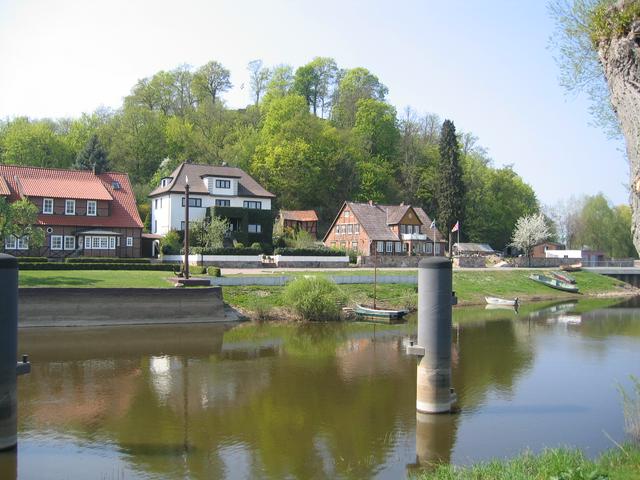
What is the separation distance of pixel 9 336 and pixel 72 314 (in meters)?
21.9

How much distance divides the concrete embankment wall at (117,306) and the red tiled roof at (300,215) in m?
39.6

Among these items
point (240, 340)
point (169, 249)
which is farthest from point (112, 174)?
point (240, 340)

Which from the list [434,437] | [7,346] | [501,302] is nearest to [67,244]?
[501,302]

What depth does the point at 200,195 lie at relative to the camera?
63375 mm

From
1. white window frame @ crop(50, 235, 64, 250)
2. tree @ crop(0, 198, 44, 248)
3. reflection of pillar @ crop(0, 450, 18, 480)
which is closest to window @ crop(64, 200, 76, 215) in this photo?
white window frame @ crop(50, 235, 64, 250)

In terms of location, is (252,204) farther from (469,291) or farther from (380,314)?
(380,314)

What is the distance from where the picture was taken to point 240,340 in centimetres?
3238

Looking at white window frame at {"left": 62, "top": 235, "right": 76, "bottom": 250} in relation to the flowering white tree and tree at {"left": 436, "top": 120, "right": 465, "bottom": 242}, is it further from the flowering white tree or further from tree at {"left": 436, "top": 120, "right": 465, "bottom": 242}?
the flowering white tree

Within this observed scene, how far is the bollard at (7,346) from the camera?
45.5 ft

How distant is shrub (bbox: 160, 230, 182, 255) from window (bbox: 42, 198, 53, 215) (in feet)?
32.7

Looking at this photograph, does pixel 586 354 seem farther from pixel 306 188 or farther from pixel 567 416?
pixel 306 188

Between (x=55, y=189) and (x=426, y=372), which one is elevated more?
(x=55, y=189)

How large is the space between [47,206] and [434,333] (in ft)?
151

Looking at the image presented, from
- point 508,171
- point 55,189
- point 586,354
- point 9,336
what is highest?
point 508,171
